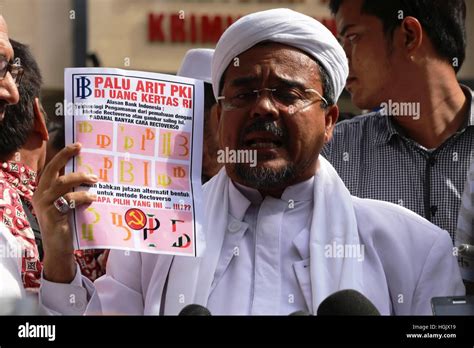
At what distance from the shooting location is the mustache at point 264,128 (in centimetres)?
363

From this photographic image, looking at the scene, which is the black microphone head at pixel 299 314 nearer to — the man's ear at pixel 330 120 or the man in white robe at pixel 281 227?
the man in white robe at pixel 281 227

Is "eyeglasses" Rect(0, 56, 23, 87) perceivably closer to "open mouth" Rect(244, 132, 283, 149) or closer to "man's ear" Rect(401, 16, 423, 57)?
"open mouth" Rect(244, 132, 283, 149)

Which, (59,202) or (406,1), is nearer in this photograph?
(59,202)

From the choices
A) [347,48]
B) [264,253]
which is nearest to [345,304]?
[264,253]

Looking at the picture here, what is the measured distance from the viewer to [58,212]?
346 centimetres

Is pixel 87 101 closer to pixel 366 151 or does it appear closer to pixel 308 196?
pixel 308 196

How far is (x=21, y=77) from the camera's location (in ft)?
12.4

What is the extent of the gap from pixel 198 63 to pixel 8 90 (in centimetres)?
81

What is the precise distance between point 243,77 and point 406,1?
2.37 ft

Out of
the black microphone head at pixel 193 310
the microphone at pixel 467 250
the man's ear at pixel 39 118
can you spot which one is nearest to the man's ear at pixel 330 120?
the microphone at pixel 467 250
